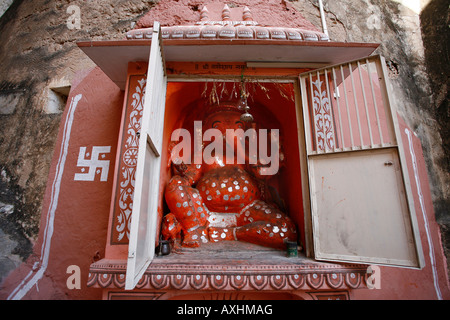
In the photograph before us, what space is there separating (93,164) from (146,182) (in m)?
1.68

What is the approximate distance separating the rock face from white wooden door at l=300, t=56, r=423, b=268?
2.03m

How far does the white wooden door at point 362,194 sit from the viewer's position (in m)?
2.06

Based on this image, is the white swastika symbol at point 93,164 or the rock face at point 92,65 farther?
the rock face at point 92,65

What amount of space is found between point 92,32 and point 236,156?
11.2 feet

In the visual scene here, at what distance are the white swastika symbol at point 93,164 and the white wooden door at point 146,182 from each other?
120cm

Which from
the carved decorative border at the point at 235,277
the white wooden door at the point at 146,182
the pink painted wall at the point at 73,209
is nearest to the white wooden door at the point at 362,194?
the carved decorative border at the point at 235,277

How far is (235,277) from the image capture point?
2.17 meters

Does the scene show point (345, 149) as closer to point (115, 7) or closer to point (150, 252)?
point (150, 252)

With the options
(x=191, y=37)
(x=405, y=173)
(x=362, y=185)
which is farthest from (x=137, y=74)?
(x=405, y=173)

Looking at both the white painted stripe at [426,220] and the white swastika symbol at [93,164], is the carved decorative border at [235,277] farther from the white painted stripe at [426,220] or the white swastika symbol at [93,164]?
the white painted stripe at [426,220]

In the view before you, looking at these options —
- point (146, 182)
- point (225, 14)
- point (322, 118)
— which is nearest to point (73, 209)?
point (146, 182)

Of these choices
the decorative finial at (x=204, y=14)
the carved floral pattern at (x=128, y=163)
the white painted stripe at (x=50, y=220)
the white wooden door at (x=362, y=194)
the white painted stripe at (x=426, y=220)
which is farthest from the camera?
the decorative finial at (x=204, y=14)

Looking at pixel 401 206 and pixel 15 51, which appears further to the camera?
pixel 15 51

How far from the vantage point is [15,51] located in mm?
4570
